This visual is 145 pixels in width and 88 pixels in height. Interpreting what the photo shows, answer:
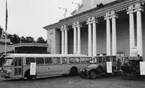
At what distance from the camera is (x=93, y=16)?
1064 inches

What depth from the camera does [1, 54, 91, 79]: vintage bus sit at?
54.2 feet

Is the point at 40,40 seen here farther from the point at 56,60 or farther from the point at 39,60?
the point at 39,60

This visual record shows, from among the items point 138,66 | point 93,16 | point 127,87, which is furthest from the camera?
point 93,16

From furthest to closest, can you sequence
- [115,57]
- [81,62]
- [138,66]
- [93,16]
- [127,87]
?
1. [93,16]
2. [81,62]
3. [115,57]
4. [138,66]
5. [127,87]

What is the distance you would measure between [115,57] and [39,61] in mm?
8242

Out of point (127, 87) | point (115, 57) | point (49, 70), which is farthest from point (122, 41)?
point (127, 87)

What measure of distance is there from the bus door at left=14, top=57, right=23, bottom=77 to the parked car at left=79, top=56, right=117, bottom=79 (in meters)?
5.75

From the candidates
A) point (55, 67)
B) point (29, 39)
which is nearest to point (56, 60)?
point (55, 67)

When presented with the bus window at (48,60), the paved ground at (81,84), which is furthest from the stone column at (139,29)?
the bus window at (48,60)

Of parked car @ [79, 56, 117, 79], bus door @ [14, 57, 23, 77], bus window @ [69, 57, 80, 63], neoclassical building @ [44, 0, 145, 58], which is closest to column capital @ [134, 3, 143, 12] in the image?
neoclassical building @ [44, 0, 145, 58]

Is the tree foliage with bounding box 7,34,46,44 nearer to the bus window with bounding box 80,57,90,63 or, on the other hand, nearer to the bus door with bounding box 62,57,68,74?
the bus window with bounding box 80,57,90,63

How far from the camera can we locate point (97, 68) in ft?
57.7

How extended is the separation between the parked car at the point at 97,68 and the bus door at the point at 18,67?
575 cm

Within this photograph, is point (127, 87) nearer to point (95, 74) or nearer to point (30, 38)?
point (95, 74)
